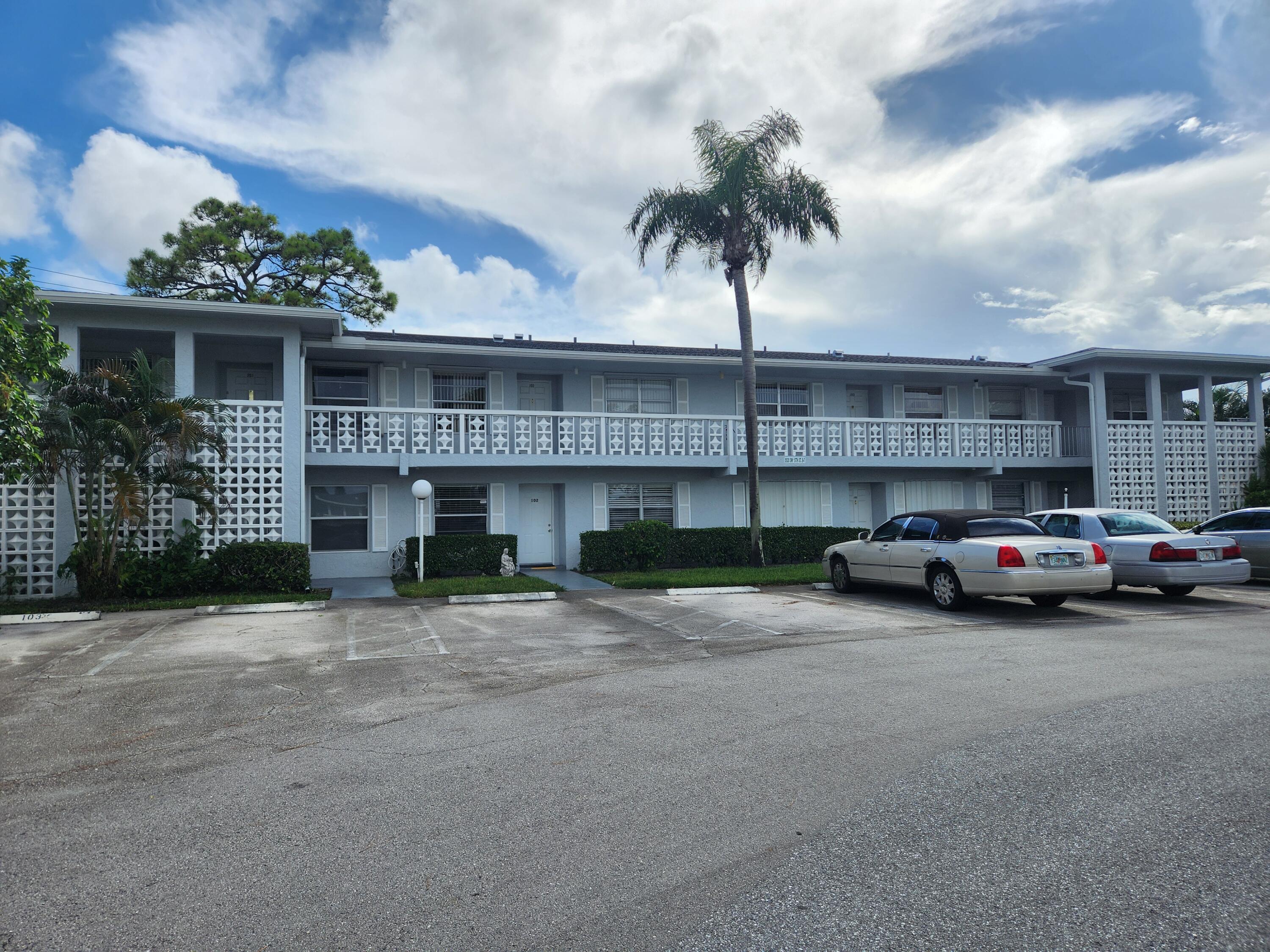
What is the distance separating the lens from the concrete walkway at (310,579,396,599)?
49.5 ft

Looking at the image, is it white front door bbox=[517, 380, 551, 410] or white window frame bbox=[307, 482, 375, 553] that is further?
white front door bbox=[517, 380, 551, 410]

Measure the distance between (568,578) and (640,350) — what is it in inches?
290

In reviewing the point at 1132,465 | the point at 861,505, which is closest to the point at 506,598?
the point at 861,505

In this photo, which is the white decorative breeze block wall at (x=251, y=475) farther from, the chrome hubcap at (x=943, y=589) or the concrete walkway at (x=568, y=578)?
the chrome hubcap at (x=943, y=589)

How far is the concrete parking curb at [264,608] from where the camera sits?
13.0 m

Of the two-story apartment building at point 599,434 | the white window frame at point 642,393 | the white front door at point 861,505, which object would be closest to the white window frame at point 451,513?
the two-story apartment building at point 599,434

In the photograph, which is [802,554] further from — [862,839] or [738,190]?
[862,839]

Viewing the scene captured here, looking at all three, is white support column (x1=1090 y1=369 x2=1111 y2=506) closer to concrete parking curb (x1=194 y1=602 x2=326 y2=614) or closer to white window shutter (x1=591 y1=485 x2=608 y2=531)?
white window shutter (x1=591 y1=485 x2=608 y2=531)

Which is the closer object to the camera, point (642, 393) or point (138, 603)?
point (138, 603)

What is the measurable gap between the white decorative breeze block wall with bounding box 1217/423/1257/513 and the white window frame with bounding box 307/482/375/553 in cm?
2379

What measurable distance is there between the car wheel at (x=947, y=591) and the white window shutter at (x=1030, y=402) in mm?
15574

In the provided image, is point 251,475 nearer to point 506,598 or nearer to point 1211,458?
point 506,598

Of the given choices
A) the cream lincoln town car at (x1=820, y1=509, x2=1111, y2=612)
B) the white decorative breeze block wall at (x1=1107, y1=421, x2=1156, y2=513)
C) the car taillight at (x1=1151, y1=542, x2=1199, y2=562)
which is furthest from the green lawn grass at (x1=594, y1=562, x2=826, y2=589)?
the white decorative breeze block wall at (x1=1107, y1=421, x2=1156, y2=513)

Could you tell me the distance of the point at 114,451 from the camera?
13945mm
